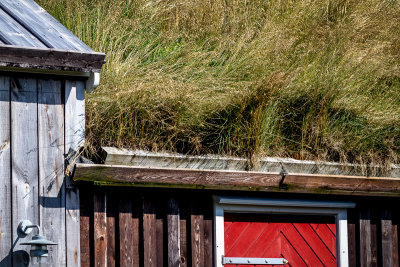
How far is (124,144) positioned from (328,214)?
2.14 metres

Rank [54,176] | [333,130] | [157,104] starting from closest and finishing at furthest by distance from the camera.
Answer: [54,176] → [157,104] → [333,130]

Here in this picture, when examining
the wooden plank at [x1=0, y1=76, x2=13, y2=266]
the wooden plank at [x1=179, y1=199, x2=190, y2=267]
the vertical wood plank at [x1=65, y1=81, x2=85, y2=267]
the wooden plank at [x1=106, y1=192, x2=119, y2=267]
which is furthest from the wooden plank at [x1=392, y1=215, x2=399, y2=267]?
the wooden plank at [x1=0, y1=76, x2=13, y2=266]

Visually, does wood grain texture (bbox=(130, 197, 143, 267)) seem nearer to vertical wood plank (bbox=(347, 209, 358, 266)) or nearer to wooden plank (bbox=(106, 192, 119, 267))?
wooden plank (bbox=(106, 192, 119, 267))

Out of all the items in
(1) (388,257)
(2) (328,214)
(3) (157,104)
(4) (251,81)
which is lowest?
(1) (388,257)

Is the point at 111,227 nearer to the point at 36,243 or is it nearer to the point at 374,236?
the point at 36,243

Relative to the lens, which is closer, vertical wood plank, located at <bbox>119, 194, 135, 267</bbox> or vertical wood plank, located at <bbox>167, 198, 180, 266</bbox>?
vertical wood plank, located at <bbox>119, 194, 135, 267</bbox>

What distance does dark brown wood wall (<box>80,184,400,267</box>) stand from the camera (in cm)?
591

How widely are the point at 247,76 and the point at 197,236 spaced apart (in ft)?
8.02

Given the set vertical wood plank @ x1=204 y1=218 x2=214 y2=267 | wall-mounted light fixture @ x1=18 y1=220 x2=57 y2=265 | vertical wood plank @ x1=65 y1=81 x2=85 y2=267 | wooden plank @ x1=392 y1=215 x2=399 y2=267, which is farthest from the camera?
wooden plank @ x1=392 y1=215 x2=399 y2=267

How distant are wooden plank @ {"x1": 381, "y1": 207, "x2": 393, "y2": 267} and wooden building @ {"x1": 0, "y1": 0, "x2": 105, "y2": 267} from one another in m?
3.12

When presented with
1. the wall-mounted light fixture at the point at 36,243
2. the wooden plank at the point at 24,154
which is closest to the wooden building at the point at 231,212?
the wooden plank at the point at 24,154

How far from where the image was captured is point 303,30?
30.7 ft

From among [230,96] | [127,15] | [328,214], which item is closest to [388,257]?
[328,214]

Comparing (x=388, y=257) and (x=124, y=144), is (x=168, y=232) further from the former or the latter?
(x=388, y=257)
